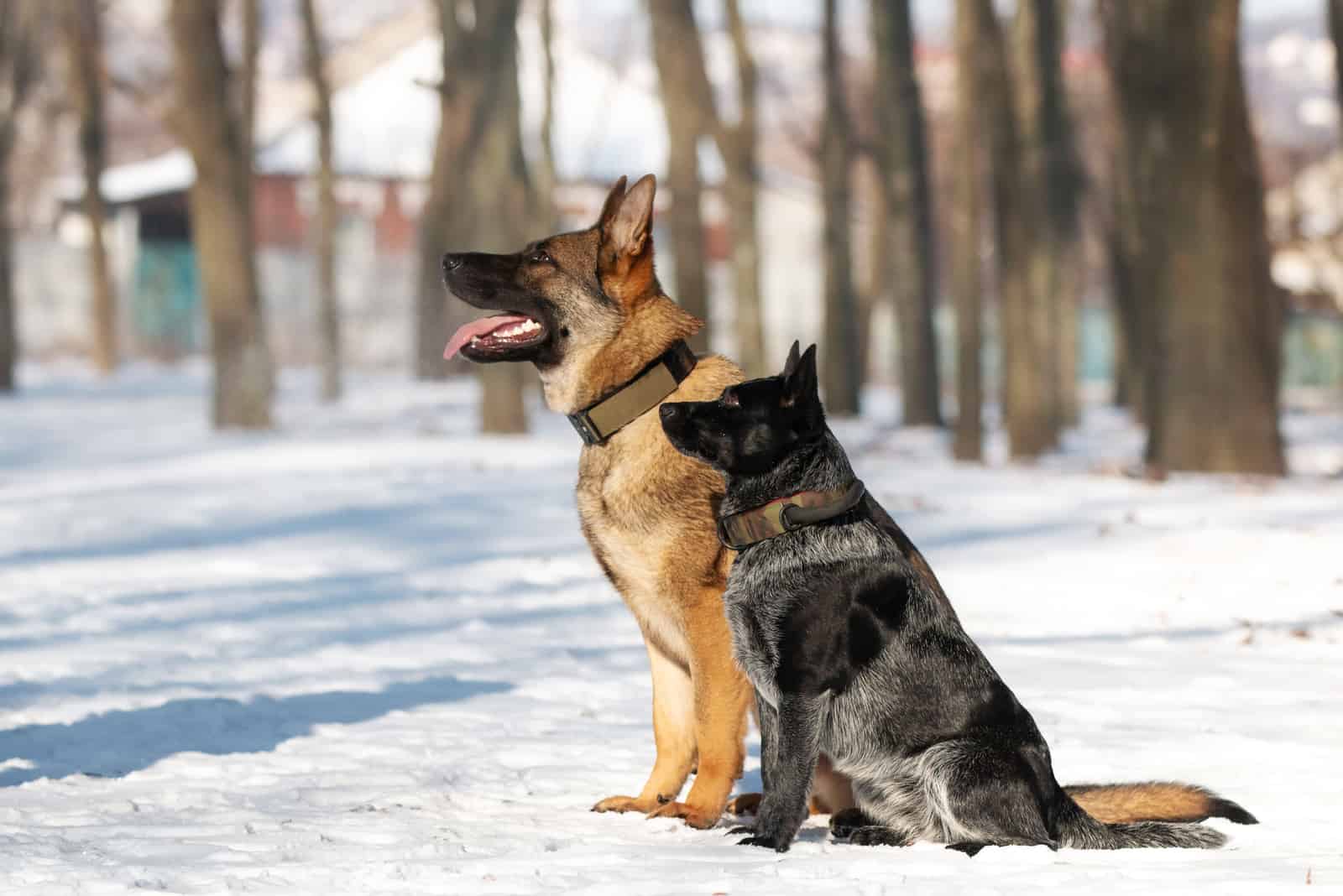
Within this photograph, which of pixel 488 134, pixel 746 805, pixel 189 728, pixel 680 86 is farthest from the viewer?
pixel 488 134

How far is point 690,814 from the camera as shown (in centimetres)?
550

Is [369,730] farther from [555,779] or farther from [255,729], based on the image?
[555,779]

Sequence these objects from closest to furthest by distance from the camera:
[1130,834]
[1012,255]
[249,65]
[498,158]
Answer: [1130,834] < [1012,255] < [498,158] < [249,65]

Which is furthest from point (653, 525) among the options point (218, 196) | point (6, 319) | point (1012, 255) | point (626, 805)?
point (6, 319)

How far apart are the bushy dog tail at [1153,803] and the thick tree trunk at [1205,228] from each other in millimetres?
10970

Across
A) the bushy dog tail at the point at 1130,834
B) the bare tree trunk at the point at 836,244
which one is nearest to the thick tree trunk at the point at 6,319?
the bare tree trunk at the point at 836,244

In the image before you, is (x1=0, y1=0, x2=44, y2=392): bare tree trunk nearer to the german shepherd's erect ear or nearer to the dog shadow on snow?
the dog shadow on snow

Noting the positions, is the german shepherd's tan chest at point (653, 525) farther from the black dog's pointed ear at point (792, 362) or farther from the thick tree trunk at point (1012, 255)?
the thick tree trunk at point (1012, 255)

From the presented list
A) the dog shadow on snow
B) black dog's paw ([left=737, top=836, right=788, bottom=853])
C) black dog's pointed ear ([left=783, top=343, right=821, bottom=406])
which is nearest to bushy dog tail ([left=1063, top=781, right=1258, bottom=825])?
black dog's paw ([left=737, top=836, right=788, bottom=853])

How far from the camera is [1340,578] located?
417 inches

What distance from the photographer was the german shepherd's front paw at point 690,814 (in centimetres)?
548

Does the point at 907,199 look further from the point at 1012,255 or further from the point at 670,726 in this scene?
the point at 670,726

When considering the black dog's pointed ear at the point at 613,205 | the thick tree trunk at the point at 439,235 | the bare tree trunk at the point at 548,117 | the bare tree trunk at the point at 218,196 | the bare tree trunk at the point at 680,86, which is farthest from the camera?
the bare tree trunk at the point at 548,117

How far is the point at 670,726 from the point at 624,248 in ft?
5.48
